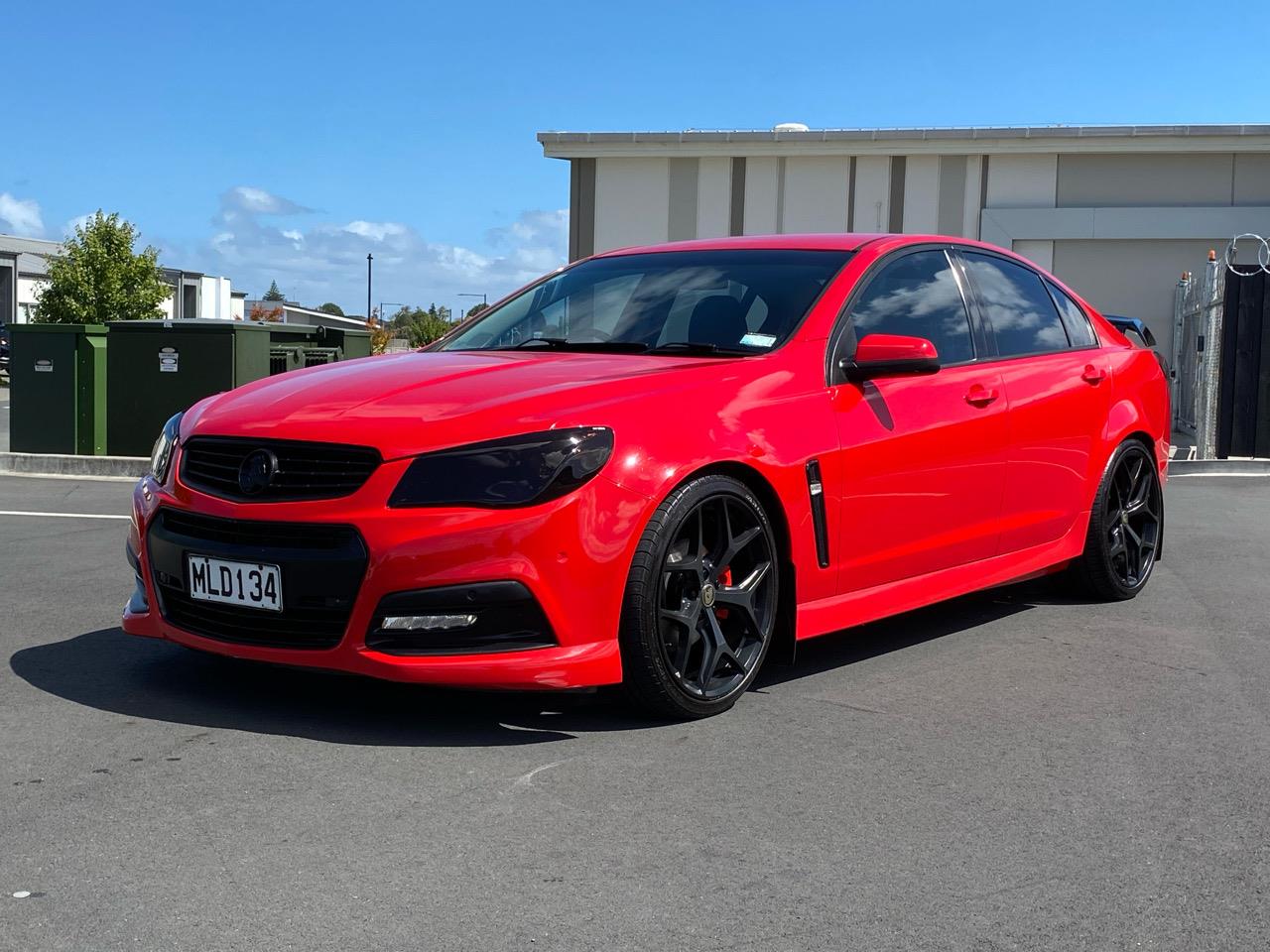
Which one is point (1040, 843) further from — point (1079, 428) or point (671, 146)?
point (671, 146)

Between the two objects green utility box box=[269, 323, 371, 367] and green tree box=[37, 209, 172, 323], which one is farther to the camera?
green tree box=[37, 209, 172, 323]

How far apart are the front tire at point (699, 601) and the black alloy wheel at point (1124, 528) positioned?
236 cm

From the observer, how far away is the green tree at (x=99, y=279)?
58.8 m

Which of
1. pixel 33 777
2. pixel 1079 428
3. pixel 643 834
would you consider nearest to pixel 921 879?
pixel 643 834

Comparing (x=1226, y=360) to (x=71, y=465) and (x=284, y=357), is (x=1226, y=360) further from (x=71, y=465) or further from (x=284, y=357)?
(x=71, y=465)

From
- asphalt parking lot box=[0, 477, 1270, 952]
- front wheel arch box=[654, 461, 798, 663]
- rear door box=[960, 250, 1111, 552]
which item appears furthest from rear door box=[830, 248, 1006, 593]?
asphalt parking lot box=[0, 477, 1270, 952]

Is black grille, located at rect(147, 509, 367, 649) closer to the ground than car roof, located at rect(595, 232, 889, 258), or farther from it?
closer to the ground

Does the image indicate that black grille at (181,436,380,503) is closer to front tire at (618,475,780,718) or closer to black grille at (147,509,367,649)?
black grille at (147,509,367,649)

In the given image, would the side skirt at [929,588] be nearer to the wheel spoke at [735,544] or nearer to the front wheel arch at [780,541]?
the front wheel arch at [780,541]

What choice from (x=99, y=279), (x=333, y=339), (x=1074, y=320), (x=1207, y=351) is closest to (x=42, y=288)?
(x=99, y=279)

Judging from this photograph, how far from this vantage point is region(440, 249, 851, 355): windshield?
523 centimetres

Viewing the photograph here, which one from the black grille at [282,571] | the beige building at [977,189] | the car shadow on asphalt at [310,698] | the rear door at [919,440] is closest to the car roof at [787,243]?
the rear door at [919,440]

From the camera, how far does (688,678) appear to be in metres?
4.55

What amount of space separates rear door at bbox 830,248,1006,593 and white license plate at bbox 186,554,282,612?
189cm
